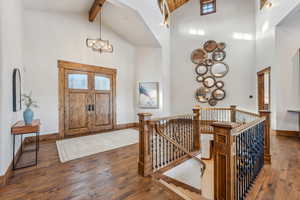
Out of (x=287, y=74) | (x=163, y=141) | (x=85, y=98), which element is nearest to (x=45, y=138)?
(x=85, y=98)

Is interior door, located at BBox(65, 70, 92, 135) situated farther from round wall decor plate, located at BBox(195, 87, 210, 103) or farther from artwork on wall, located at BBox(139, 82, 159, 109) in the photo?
round wall decor plate, located at BBox(195, 87, 210, 103)

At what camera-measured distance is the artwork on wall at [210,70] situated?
22.2 feet

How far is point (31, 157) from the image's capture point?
3.12 meters

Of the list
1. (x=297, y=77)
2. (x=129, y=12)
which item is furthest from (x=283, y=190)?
(x=129, y=12)

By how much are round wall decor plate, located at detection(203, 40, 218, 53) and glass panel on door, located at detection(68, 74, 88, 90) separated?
5.45 m

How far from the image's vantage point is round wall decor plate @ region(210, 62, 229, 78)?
6711 millimetres

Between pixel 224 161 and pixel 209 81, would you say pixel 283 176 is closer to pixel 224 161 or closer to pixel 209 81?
pixel 224 161

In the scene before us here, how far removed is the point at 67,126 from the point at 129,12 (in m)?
4.02

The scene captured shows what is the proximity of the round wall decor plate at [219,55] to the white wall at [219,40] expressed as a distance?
7.9 inches

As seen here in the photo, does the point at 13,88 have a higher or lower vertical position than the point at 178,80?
lower

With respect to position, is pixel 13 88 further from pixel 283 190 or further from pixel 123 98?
pixel 283 190

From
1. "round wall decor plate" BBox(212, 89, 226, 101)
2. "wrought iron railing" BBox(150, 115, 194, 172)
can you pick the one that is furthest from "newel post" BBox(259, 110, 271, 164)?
"round wall decor plate" BBox(212, 89, 226, 101)

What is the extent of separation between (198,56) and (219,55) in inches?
36.0

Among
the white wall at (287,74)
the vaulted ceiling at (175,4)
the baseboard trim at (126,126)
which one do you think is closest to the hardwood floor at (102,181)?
the white wall at (287,74)
